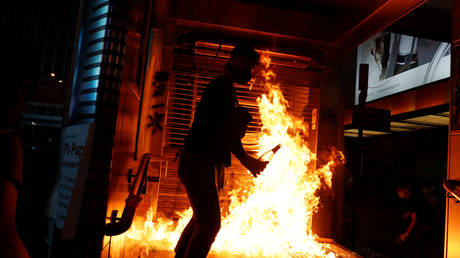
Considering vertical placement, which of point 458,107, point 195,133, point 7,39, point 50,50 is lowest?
point 195,133

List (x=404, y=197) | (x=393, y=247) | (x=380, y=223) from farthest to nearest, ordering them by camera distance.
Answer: (x=380, y=223)
(x=393, y=247)
(x=404, y=197)

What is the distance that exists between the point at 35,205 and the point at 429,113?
38.3ft

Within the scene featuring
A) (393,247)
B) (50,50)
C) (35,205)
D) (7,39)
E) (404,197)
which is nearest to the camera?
(7,39)

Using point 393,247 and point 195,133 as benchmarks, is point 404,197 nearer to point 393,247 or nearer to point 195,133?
point 393,247

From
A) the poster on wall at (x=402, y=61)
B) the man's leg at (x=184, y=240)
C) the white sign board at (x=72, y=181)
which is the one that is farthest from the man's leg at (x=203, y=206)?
the poster on wall at (x=402, y=61)

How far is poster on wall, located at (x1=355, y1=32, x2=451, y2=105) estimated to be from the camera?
10766 millimetres

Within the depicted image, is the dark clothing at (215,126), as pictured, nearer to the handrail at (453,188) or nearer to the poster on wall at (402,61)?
the handrail at (453,188)

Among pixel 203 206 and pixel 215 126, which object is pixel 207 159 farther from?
pixel 203 206

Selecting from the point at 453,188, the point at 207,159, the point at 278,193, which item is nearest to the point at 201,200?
the point at 207,159


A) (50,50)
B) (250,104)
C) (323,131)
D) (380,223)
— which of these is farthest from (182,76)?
(50,50)

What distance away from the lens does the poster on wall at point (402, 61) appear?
424 inches

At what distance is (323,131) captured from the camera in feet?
21.8

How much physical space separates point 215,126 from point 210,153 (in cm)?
26

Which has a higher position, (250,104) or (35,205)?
(250,104)
